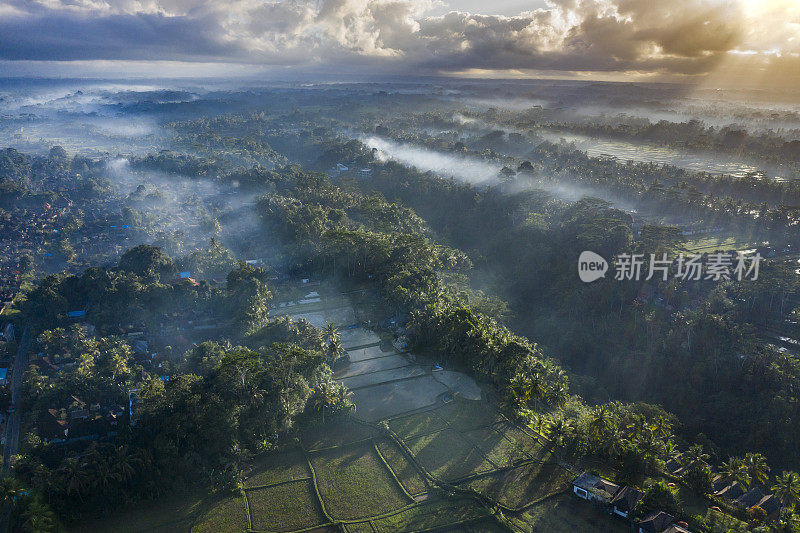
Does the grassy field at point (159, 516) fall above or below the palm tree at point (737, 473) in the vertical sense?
below

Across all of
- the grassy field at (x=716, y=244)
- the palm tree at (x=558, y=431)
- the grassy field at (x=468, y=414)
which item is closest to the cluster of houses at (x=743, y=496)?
the palm tree at (x=558, y=431)

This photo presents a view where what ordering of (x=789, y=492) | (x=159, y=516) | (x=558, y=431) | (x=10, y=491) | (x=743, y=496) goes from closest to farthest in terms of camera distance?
(x=10, y=491) → (x=789, y=492) → (x=159, y=516) → (x=743, y=496) → (x=558, y=431)

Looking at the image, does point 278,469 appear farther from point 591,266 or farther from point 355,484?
point 591,266

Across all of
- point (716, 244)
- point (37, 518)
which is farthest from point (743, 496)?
point (716, 244)

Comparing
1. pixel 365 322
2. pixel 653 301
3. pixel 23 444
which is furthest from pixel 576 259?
pixel 23 444

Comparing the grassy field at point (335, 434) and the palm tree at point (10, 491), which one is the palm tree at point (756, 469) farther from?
the palm tree at point (10, 491)

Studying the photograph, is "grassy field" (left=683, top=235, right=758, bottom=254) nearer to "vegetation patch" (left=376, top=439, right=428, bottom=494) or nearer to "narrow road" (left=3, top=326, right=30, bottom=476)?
"vegetation patch" (left=376, top=439, right=428, bottom=494)
